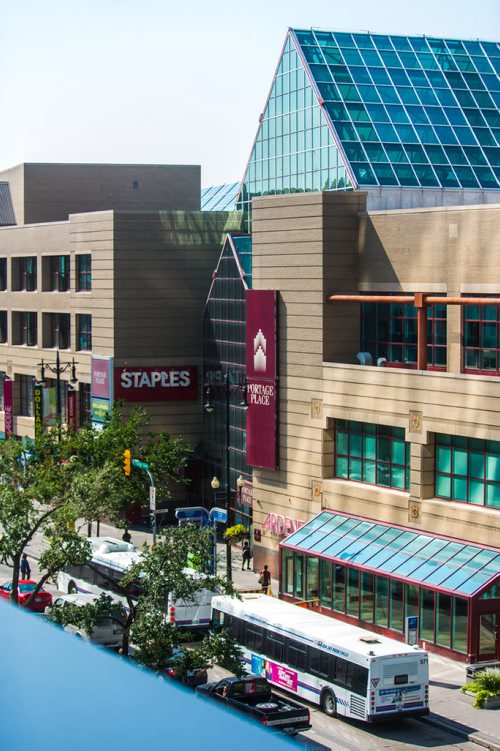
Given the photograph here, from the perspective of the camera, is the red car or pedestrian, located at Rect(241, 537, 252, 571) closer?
the red car

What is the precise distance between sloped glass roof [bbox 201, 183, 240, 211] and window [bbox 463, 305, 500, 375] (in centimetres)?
5160

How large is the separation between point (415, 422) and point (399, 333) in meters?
4.87

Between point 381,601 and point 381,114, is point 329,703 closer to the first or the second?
point 381,601

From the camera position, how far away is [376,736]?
28484mm

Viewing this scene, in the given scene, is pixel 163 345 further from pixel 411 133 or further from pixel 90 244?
pixel 411 133

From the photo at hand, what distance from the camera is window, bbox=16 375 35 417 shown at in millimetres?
76500

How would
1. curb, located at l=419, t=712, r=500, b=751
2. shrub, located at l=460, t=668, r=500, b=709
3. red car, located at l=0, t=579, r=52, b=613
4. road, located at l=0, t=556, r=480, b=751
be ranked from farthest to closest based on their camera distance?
red car, located at l=0, t=579, r=52, b=613 < shrub, located at l=460, t=668, r=500, b=709 < road, located at l=0, t=556, r=480, b=751 < curb, located at l=419, t=712, r=500, b=751

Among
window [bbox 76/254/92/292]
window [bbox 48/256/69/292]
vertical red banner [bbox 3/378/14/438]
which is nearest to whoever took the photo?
window [bbox 76/254/92/292]

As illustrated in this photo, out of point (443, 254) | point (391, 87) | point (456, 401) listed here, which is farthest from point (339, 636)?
point (391, 87)

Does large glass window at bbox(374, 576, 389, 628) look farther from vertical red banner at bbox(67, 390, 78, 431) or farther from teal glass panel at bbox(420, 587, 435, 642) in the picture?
vertical red banner at bbox(67, 390, 78, 431)

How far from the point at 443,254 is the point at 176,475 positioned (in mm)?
24049

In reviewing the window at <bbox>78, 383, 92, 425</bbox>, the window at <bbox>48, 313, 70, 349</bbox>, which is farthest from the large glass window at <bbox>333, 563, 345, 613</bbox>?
the window at <bbox>48, 313, 70, 349</bbox>

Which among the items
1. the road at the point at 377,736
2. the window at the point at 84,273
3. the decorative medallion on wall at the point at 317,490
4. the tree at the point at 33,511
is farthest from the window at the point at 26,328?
the road at the point at 377,736

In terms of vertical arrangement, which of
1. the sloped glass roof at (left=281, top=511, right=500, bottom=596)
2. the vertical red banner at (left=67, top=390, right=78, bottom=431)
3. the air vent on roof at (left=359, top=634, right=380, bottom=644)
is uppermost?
the vertical red banner at (left=67, top=390, right=78, bottom=431)
